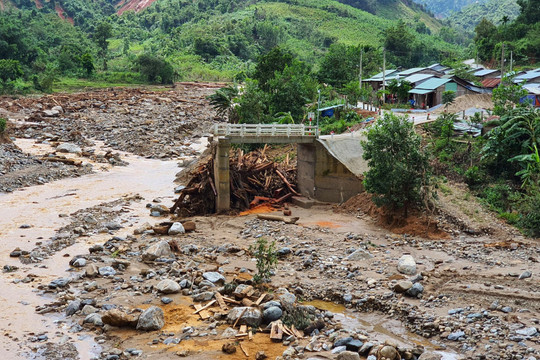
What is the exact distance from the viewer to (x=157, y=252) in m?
21.7

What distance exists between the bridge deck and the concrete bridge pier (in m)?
0.51

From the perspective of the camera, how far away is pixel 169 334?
51.9ft

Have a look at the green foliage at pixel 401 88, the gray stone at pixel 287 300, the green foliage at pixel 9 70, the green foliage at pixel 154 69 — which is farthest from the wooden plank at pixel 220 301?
the green foliage at pixel 154 69

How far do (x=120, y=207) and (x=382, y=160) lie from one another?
13.6 meters

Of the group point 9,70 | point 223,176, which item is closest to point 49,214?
point 223,176

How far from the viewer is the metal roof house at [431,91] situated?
51.0 meters

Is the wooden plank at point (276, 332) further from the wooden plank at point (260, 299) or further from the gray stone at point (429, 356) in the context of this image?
the gray stone at point (429, 356)

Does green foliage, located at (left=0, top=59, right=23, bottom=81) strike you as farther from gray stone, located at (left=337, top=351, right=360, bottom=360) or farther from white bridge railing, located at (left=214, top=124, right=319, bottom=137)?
gray stone, located at (left=337, top=351, right=360, bottom=360)

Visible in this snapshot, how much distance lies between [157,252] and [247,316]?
6569 millimetres

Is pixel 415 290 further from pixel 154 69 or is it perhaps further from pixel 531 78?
pixel 154 69

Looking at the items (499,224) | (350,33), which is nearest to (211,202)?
(499,224)

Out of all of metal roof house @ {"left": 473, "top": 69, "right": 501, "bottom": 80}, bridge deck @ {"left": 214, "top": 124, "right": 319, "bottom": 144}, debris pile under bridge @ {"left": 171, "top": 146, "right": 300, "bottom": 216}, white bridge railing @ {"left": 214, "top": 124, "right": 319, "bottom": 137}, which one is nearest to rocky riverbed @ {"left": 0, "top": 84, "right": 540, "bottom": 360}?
debris pile under bridge @ {"left": 171, "top": 146, "right": 300, "bottom": 216}

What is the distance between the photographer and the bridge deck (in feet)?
96.7

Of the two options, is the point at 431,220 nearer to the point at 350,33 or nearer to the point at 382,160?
the point at 382,160
